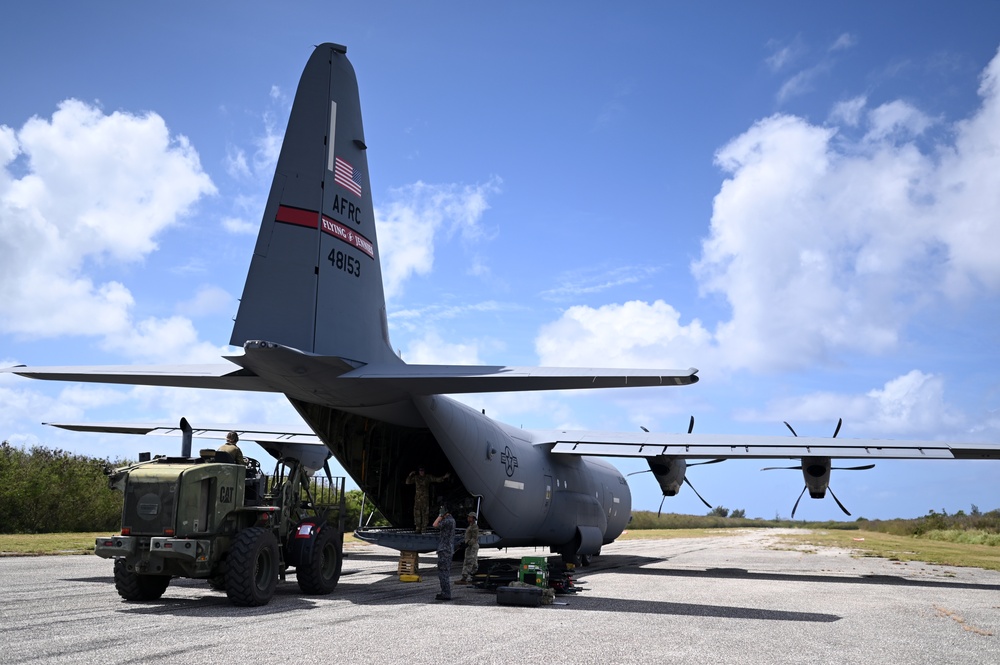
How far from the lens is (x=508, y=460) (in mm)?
16609

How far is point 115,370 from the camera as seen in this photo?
38.7 ft

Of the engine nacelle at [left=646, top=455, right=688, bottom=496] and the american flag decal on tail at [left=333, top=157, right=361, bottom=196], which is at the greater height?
the american flag decal on tail at [left=333, top=157, right=361, bottom=196]

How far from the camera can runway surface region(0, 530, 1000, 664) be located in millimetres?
7242

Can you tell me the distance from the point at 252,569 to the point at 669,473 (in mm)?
13486

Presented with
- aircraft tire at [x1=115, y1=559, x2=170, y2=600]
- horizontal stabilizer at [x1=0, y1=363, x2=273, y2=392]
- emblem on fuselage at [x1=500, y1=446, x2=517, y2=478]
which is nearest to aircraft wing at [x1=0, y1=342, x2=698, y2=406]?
horizontal stabilizer at [x1=0, y1=363, x2=273, y2=392]

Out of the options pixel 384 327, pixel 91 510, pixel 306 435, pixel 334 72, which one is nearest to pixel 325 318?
pixel 384 327

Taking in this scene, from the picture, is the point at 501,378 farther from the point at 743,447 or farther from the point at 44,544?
the point at 44,544

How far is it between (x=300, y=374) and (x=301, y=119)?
3925 millimetres

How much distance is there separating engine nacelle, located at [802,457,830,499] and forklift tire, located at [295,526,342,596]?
1179cm

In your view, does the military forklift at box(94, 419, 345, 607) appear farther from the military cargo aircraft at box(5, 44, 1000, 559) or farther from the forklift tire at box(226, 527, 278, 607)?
the military cargo aircraft at box(5, 44, 1000, 559)

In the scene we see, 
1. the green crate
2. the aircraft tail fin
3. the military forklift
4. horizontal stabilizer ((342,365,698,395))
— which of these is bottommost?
the green crate

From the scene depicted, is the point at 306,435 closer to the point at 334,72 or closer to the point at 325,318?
the point at 325,318

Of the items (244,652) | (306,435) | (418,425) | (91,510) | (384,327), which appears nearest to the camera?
(244,652)

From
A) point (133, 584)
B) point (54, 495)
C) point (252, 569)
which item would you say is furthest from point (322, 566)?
point (54, 495)
